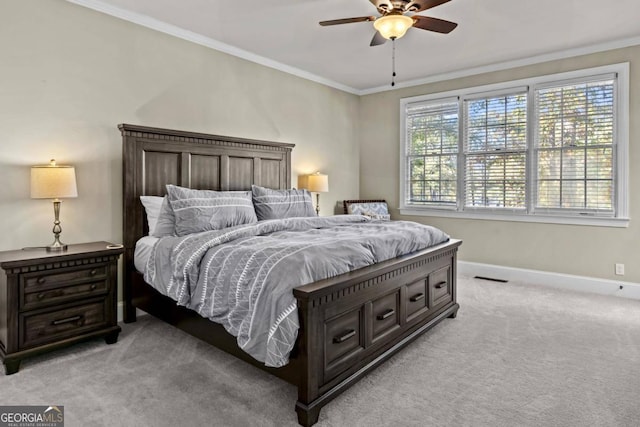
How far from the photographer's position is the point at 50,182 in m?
2.72

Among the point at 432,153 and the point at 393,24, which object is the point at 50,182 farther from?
the point at 432,153

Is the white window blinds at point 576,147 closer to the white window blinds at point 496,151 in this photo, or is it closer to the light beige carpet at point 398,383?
the white window blinds at point 496,151

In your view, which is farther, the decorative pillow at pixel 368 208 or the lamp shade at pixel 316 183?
the decorative pillow at pixel 368 208

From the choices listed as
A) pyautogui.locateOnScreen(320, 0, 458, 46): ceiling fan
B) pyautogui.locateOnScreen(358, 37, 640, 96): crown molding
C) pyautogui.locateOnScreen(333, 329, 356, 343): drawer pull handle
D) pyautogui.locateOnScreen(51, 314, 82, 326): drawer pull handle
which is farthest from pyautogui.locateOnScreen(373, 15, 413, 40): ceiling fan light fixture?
pyautogui.locateOnScreen(51, 314, 82, 326): drawer pull handle

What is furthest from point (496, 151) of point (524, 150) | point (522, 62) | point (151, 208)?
point (151, 208)

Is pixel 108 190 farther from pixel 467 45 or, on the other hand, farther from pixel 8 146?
pixel 467 45

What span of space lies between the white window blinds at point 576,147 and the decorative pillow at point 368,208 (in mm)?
2013

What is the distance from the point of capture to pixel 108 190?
334 centimetres

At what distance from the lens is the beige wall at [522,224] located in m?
4.05

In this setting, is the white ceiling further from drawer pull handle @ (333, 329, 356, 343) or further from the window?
drawer pull handle @ (333, 329, 356, 343)

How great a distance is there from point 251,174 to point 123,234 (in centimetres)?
151

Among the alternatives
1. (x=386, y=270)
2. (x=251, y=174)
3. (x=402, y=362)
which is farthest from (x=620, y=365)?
(x=251, y=174)

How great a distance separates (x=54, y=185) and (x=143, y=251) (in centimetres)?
79

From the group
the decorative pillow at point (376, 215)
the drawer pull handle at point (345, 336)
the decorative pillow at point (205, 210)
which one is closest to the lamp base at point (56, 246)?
the decorative pillow at point (205, 210)
